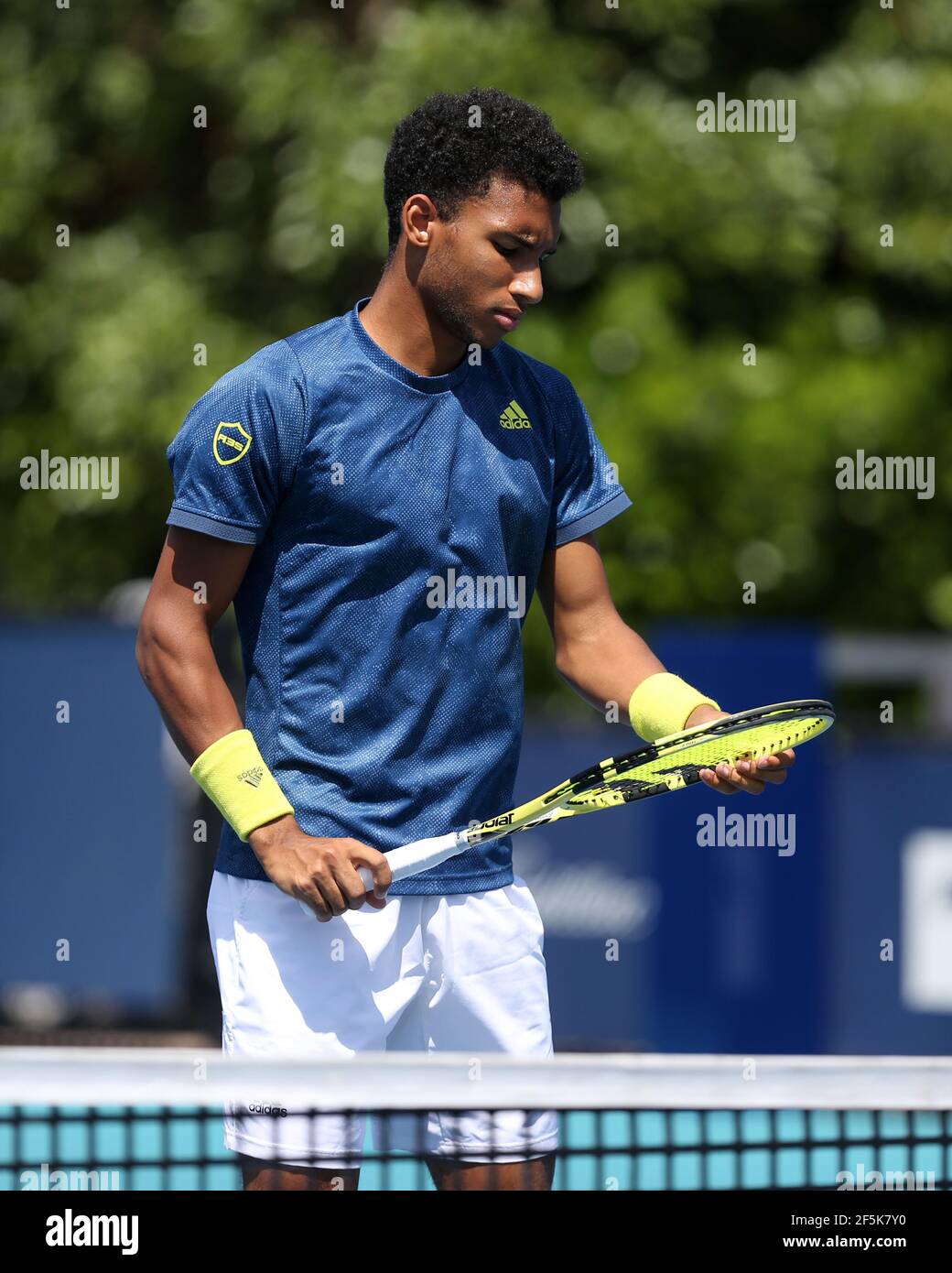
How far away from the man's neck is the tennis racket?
0.70 meters

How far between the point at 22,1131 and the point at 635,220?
708cm

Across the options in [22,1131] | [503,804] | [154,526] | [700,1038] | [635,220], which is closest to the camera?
[503,804]

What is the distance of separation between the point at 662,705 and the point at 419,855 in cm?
53

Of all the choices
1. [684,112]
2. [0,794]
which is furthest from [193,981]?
[684,112]

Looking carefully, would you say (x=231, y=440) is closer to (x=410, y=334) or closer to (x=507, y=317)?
(x=410, y=334)

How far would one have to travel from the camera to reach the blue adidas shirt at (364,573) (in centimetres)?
291

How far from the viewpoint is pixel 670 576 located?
1001cm

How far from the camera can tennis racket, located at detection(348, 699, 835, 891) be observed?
9.65 ft

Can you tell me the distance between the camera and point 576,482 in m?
3.29

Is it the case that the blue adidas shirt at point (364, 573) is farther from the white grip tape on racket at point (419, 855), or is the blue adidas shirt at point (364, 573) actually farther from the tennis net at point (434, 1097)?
the tennis net at point (434, 1097)

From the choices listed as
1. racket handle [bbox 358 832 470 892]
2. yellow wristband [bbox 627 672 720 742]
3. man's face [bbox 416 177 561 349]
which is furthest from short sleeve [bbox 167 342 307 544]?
yellow wristband [bbox 627 672 720 742]

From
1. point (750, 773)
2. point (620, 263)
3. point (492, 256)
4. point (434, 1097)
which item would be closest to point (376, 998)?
point (434, 1097)

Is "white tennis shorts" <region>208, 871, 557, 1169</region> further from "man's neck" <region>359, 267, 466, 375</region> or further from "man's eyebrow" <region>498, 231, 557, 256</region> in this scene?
"man's eyebrow" <region>498, 231, 557, 256</region>
